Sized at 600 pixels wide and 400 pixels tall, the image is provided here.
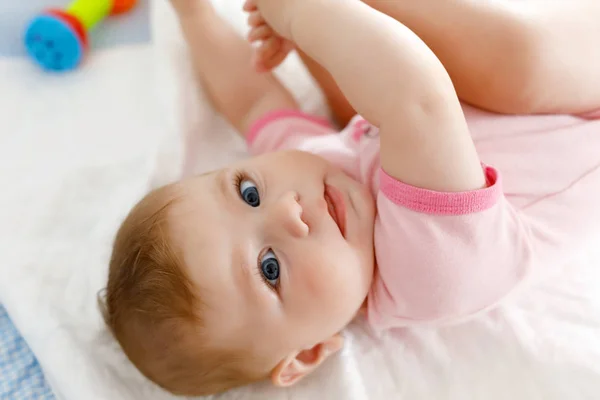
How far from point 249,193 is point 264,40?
0.92 ft

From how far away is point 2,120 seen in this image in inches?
44.4

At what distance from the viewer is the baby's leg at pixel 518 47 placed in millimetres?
773

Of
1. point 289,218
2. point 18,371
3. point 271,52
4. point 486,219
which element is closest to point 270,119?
point 271,52

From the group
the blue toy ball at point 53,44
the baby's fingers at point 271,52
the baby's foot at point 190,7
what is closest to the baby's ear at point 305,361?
the baby's fingers at point 271,52

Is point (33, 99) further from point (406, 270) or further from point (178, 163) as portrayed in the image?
point (406, 270)

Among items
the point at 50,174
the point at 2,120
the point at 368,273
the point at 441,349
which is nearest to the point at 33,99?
the point at 2,120

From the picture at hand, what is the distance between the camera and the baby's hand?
2.98 feet

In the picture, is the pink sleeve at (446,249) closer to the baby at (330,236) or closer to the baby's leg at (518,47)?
the baby at (330,236)

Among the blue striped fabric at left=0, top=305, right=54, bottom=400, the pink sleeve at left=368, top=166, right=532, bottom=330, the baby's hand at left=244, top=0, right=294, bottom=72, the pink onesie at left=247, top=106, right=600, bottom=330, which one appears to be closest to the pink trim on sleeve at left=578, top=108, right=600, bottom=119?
the pink onesie at left=247, top=106, right=600, bottom=330

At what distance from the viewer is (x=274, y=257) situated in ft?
2.51

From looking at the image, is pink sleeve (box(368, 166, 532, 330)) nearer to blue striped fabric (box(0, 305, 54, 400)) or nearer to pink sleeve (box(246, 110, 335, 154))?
pink sleeve (box(246, 110, 335, 154))

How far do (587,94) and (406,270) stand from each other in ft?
1.17

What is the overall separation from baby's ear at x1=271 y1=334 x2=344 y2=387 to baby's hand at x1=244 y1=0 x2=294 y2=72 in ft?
1.48

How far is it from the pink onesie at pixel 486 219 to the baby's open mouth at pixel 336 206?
0.15 feet
